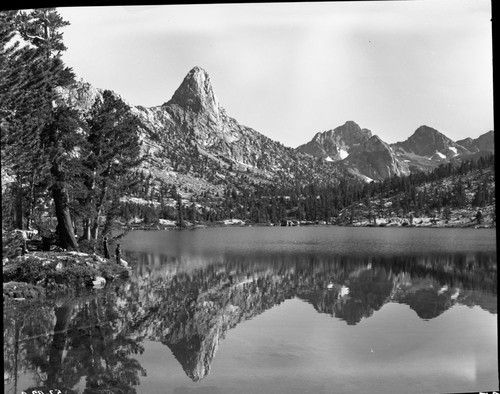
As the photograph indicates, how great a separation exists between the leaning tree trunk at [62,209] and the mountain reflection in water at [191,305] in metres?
3.84

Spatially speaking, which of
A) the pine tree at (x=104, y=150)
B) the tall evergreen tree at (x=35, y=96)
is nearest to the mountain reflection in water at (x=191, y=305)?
the pine tree at (x=104, y=150)

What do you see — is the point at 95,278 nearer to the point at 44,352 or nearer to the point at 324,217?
the point at 44,352

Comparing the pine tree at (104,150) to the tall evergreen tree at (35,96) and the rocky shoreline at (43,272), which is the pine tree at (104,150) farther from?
the rocky shoreline at (43,272)

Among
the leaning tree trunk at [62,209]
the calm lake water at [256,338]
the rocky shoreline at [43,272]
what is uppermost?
the leaning tree trunk at [62,209]

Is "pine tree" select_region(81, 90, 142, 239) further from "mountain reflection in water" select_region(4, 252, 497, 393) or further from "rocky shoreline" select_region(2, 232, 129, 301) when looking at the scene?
"rocky shoreline" select_region(2, 232, 129, 301)

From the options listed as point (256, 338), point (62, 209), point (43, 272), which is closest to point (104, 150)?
point (62, 209)

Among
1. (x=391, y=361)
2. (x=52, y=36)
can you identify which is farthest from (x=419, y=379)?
(x=52, y=36)

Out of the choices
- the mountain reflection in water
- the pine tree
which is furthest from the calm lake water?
the pine tree

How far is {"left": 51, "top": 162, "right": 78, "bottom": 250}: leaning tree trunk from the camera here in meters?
24.3

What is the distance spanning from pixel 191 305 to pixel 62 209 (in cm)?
969

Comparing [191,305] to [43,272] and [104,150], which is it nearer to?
[43,272]

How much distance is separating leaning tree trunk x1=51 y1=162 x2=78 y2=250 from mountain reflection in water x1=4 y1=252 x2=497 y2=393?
3.84m

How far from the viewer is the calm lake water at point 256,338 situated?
1076 cm

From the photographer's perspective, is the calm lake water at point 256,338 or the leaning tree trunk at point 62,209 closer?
the calm lake water at point 256,338
